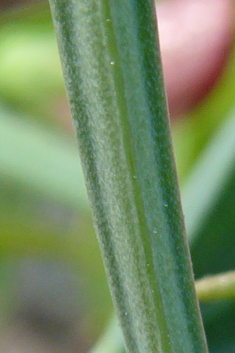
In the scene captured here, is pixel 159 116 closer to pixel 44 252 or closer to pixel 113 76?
pixel 113 76

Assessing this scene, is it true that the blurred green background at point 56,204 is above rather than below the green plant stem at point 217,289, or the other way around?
above

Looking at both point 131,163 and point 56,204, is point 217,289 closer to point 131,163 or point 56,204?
point 131,163

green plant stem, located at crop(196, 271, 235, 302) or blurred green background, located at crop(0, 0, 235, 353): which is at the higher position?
blurred green background, located at crop(0, 0, 235, 353)

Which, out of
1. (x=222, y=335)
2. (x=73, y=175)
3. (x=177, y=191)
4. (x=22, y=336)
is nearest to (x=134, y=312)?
(x=177, y=191)

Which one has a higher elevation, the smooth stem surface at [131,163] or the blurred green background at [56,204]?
the blurred green background at [56,204]

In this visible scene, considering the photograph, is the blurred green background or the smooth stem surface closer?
the smooth stem surface

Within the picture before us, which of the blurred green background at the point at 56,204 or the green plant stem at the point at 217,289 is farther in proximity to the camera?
the blurred green background at the point at 56,204

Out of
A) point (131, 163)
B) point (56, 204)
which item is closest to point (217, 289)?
point (131, 163)
